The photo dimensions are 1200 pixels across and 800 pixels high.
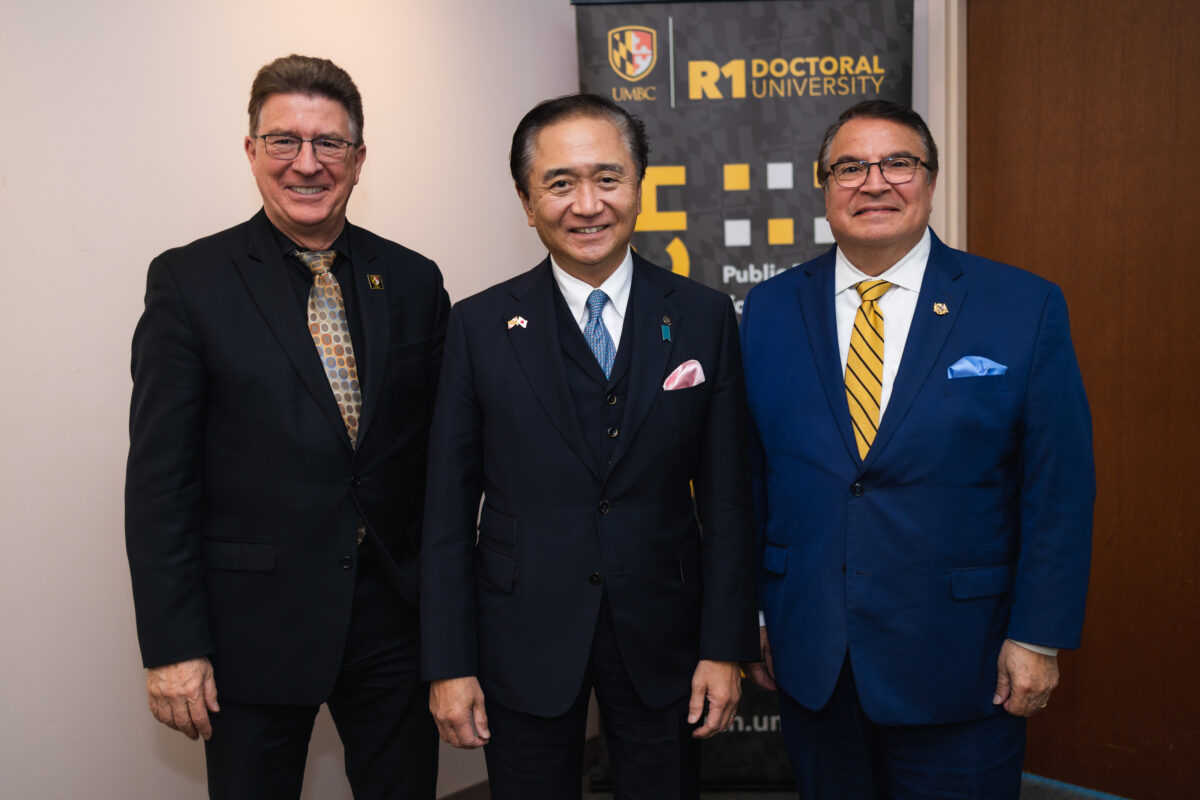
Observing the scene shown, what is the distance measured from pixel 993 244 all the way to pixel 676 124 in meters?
1.15

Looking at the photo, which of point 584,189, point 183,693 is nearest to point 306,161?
point 584,189

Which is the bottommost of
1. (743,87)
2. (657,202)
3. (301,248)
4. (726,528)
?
(726,528)

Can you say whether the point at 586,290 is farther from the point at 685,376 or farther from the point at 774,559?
the point at 774,559

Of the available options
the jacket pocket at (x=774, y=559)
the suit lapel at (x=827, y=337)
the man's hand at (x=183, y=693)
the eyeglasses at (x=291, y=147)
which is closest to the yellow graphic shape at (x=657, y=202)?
the suit lapel at (x=827, y=337)

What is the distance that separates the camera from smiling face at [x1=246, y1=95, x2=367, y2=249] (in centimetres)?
177

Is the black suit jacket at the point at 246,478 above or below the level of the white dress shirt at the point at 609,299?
below

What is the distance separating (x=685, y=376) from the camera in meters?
1.66

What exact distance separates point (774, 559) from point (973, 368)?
53 cm

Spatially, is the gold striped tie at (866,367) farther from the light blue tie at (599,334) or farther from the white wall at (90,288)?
the white wall at (90,288)

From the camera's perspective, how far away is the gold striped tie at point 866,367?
1.70m

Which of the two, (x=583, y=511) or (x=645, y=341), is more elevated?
(x=645, y=341)

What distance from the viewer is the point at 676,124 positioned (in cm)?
283

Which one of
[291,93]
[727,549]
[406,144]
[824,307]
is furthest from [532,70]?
[727,549]

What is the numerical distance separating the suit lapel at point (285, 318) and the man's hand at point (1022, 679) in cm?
132
